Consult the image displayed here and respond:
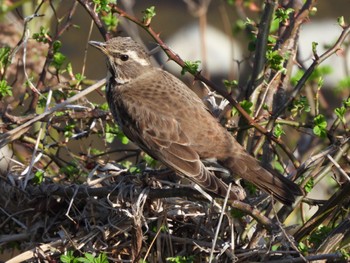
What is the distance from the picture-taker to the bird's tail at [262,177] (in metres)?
5.07

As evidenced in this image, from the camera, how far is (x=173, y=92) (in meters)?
5.96

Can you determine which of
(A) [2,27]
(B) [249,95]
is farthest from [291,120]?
(A) [2,27]

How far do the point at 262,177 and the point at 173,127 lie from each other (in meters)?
0.74

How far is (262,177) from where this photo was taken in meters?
5.28

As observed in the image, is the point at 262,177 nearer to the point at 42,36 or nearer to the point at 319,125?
the point at 319,125

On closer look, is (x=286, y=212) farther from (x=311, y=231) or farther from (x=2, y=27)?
(x=2, y=27)

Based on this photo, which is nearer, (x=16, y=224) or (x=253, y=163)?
(x=253, y=163)

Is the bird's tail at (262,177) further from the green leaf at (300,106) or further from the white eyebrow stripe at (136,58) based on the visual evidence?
the white eyebrow stripe at (136,58)

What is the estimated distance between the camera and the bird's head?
20.0 feet

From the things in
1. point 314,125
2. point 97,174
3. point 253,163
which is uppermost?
point 314,125

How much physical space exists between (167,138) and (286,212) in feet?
3.01

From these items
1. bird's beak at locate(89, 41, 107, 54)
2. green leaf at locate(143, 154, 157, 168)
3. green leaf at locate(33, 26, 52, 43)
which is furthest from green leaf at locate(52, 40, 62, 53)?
green leaf at locate(143, 154, 157, 168)

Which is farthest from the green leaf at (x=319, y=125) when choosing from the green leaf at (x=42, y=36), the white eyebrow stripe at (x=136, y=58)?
the green leaf at (x=42, y=36)

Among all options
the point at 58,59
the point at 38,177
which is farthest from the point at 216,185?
the point at 58,59
